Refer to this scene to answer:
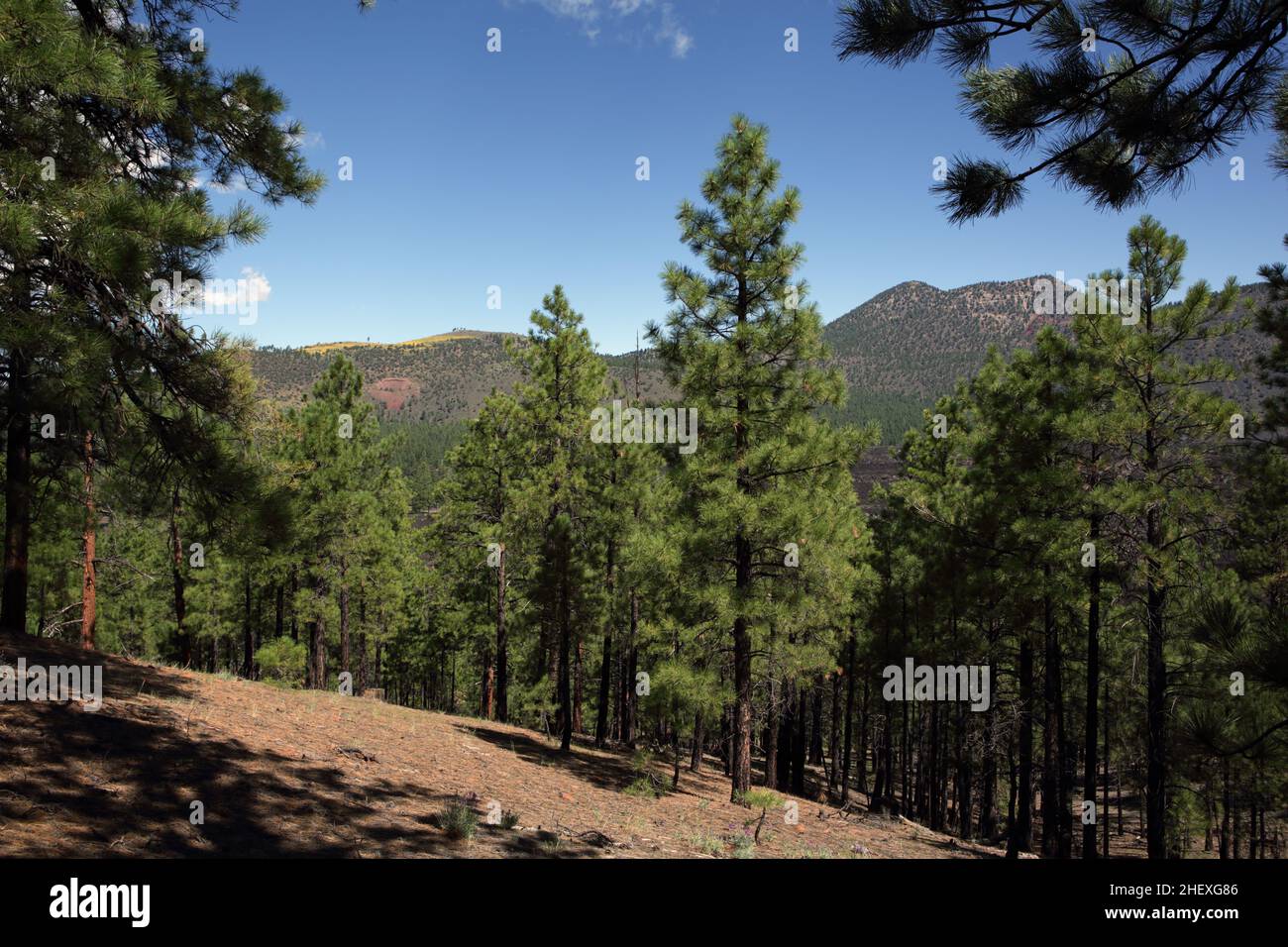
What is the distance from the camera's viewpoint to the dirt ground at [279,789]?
5246 mm

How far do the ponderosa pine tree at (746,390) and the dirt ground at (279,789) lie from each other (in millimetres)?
3926

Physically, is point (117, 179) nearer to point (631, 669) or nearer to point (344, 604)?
point (631, 669)

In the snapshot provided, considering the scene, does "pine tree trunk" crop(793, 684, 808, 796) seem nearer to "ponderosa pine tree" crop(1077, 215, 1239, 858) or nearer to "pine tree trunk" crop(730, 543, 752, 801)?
"pine tree trunk" crop(730, 543, 752, 801)

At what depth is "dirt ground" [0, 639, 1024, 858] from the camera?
525cm

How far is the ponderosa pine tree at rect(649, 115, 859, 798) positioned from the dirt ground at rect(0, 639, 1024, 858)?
12.9 ft

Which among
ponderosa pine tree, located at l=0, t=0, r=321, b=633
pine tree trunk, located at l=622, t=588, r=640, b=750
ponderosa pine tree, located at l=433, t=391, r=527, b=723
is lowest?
pine tree trunk, located at l=622, t=588, r=640, b=750

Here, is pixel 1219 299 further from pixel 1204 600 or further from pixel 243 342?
pixel 243 342

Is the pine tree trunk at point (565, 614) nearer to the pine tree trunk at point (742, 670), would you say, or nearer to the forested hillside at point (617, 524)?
the forested hillside at point (617, 524)

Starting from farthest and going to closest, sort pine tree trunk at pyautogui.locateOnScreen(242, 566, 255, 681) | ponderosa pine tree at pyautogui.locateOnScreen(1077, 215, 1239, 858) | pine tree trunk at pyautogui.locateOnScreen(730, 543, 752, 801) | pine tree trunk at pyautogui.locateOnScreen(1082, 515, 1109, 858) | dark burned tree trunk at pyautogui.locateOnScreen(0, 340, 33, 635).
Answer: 1. pine tree trunk at pyautogui.locateOnScreen(242, 566, 255, 681)
2. pine tree trunk at pyautogui.locateOnScreen(1082, 515, 1109, 858)
3. pine tree trunk at pyautogui.locateOnScreen(730, 543, 752, 801)
4. ponderosa pine tree at pyautogui.locateOnScreen(1077, 215, 1239, 858)
5. dark burned tree trunk at pyautogui.locateOnScreen(0, 340, 33, 635)

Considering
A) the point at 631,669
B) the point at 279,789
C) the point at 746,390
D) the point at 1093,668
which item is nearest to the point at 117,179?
the point at 279,789

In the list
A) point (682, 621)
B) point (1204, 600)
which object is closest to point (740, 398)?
point (682, 621)

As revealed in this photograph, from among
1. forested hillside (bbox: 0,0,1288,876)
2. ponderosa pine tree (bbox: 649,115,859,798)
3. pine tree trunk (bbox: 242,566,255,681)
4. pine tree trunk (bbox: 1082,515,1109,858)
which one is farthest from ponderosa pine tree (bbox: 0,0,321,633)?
pine tree trunk (bbox: 242,566,255,681)

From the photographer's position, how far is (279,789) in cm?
677

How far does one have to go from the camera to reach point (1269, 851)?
3638 cm
